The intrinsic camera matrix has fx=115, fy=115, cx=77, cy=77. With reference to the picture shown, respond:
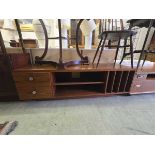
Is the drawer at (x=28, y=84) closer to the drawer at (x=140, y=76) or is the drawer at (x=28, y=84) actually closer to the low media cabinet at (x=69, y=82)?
the low media cabinet at (x=69, y=82)

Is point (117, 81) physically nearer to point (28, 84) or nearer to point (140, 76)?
point (140, 76)

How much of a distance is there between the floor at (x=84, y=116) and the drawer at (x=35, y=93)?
→ 58 millimetres

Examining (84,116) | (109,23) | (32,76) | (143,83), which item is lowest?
(84,116)

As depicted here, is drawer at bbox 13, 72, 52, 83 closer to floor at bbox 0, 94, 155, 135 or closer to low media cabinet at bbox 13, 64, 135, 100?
low media cabinet at bbox 13, 64, 135, 100

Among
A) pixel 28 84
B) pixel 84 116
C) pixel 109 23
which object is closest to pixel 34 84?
pixel 28 84

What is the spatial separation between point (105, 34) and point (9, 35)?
9.37 ft

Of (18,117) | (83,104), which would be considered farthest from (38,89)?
(83,104)

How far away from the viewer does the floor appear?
0.81m

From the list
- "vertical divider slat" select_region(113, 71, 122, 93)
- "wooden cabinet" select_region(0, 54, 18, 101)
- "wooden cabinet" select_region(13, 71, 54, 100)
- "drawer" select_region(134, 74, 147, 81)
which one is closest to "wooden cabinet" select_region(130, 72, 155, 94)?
"drawer" select_region(134, 74, 147, 81)

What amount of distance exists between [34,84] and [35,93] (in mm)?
94

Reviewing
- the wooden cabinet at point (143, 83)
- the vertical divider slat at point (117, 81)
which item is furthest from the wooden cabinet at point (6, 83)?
the wooden cabinet at point (143, 83)

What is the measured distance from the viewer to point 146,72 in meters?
1.21

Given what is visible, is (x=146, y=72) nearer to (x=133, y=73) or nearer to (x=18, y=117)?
(x=133, y=73)

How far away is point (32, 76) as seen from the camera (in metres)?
1.05
